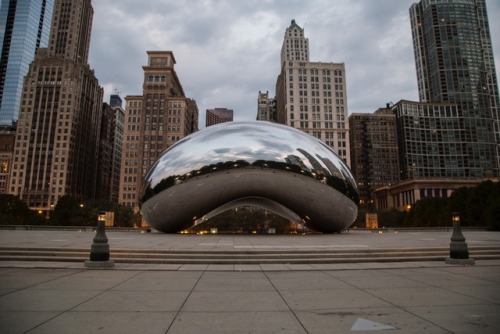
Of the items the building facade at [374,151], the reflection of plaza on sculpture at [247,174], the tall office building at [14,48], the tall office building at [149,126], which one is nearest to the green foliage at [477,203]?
the reflection of plaza on sculpture at [247,174]

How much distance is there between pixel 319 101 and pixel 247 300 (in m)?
118

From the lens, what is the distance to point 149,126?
384 ft

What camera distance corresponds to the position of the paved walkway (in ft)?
13.3

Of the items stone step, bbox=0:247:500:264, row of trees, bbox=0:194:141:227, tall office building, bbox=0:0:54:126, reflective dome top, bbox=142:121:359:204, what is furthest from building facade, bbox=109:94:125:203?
stone step, bbox=0:247:500:264

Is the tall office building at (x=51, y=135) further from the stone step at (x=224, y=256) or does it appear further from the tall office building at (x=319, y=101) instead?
the stone step at (x=224, y=256)

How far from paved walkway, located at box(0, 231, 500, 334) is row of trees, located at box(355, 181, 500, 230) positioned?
93.8 feet

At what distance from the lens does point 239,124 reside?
61.0 ft

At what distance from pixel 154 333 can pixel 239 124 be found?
605 inches

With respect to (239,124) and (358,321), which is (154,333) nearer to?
(358,321)

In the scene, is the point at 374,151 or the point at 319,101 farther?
the point at 374,151

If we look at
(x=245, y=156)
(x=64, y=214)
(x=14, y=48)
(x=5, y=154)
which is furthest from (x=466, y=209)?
(x=14, y=48)

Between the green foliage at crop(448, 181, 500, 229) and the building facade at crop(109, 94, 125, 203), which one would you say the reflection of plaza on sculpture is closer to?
the green foliage at crop(448, 181, 500, 229)

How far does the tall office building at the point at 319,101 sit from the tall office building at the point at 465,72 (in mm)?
56297

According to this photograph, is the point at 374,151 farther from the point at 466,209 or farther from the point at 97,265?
the point at 97,265
